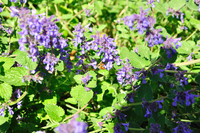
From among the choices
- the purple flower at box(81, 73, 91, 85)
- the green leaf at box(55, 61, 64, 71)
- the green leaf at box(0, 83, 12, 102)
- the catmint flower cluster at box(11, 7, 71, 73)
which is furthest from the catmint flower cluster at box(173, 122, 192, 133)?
the green leaf at box(0, 83, 12, 102)

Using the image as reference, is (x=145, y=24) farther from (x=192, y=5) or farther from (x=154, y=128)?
(x=154, y=128)

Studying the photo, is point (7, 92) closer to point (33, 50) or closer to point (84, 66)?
point (33, 50)

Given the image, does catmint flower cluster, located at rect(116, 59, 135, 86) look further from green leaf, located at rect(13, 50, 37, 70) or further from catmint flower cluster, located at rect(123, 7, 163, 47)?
green leaf, located at rect(13, 50, 37, 70)

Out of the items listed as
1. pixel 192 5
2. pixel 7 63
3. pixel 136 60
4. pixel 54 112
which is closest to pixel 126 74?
pixel 136 60

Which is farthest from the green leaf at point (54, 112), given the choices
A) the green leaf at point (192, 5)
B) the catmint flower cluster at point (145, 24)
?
the green leaf at point (192, 5)

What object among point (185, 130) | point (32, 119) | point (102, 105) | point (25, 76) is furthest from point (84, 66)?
point (185, 130)

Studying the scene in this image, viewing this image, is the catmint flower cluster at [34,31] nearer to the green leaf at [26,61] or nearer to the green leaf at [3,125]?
the green leaf at [26,61]
